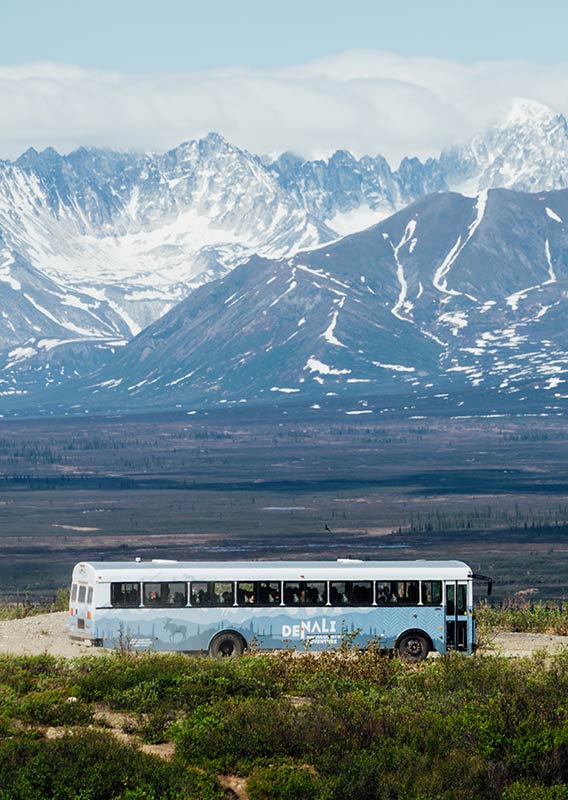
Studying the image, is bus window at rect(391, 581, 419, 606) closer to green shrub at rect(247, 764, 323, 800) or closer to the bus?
the bus

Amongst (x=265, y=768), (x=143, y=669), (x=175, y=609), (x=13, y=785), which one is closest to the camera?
(x=13, y=785)

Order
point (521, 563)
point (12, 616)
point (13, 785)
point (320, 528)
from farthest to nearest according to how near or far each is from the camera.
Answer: point (320, 528) < point (521, 563) < point (12, 616) < point (13, 785)

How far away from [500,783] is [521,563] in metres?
139

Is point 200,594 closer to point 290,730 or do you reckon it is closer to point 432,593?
point 432,593

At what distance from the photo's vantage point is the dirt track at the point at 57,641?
1852 inches

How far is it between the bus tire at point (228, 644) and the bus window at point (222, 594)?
0.89m

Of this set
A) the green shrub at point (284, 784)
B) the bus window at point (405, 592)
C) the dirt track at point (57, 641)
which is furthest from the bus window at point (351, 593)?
the green shrub at point (284, 784)

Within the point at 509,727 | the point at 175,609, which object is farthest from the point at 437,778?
the point at 175,609

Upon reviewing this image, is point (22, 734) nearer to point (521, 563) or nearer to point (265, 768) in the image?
point (265, 768)

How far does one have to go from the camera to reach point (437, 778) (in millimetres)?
28359

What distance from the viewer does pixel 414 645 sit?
4606cm

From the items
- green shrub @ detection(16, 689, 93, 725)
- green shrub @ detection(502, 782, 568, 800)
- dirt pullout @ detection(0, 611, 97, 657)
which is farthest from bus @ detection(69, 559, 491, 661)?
green shrub @ detection(502, 782, 568, 800)

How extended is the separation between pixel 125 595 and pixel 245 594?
11.7 ft

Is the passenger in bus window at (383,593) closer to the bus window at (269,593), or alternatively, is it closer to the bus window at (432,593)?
the bus window at (432,593)
